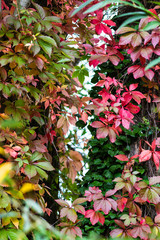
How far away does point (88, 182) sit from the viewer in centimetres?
248

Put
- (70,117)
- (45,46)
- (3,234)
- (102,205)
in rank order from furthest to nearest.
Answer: (70,117) → (102,205) → (45,46) → (3,234)

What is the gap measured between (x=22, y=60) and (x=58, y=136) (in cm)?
109

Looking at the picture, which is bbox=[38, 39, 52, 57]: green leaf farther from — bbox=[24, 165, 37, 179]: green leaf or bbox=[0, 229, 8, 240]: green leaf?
bbox=[0, 229, 8, 240]: green leaf

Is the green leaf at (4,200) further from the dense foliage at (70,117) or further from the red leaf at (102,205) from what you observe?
the red leaf at (102,205)

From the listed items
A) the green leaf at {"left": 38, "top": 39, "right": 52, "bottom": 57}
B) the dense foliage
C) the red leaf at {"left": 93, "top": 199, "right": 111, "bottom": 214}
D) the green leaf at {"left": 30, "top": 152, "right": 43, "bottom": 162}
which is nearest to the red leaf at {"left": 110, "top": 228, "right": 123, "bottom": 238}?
the dense foliage

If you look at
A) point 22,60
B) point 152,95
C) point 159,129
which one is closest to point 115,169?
point 159,129

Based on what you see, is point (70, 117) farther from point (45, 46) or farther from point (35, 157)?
point (45, 46)

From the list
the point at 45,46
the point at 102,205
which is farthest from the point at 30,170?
the point at 45,46

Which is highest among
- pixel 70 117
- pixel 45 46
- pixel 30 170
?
pixel 45 46

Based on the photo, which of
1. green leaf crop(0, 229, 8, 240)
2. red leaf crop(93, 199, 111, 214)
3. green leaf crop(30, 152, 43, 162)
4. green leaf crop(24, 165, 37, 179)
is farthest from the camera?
red leaf crop(93, 199, 111, 214)

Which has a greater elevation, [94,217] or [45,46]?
[45,46]

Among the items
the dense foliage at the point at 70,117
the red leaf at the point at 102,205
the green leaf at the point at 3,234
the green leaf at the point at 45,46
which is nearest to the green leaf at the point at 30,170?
the dense foliage at the point at 70,117

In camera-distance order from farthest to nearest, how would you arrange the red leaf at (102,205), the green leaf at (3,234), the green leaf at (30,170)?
the red leaf at (102,205) < the green leaf at (30,170) < the green leaf at (3,234)

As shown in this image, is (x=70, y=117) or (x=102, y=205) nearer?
(x=102, y=205)
